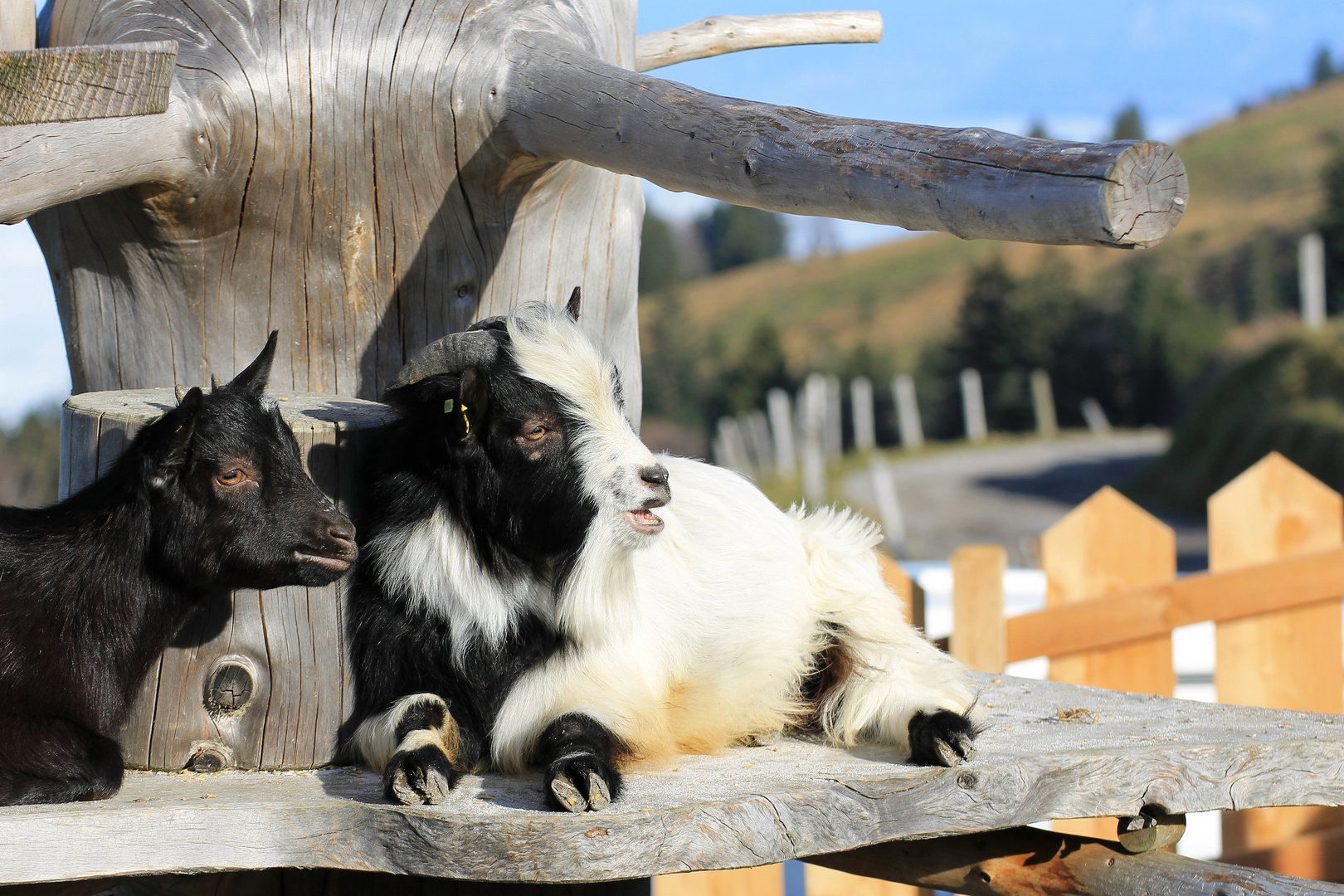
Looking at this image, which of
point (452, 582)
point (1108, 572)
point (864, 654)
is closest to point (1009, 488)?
point (1108, 572)

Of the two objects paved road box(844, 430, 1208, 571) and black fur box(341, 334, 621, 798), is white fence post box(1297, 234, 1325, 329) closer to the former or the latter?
paved road box(844, 430, 1208, 571)

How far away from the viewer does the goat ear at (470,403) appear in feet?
9.84

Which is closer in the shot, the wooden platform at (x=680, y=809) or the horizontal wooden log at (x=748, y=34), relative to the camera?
the wooden platform at (x=680, y=809)

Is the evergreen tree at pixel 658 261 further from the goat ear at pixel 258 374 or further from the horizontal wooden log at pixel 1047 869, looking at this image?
the goat ear at pixel 258 374

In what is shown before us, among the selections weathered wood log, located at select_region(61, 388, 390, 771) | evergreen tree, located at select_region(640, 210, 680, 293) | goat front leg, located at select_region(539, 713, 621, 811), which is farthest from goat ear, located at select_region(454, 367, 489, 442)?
evergreen tree, located at select_region(640, 210, 680, 293)

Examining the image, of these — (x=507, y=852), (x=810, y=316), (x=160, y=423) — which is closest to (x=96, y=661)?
(x=160, y=423)

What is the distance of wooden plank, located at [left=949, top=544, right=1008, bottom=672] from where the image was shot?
487 cm

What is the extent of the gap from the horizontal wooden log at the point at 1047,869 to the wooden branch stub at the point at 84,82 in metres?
2.57

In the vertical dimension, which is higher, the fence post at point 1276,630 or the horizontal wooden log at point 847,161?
the horizontal wooden log at point 847,161

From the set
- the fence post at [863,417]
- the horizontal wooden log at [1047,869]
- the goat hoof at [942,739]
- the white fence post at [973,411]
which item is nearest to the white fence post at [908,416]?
the fence post at [863,417]

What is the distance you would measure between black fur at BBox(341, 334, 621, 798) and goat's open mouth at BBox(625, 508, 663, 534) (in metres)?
0.10

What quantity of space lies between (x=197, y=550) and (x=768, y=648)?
4.88ft

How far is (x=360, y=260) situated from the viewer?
3484 millimetres

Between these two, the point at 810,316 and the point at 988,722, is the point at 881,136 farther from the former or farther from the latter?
the point at 810,316
